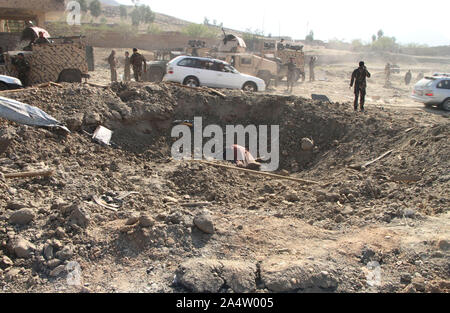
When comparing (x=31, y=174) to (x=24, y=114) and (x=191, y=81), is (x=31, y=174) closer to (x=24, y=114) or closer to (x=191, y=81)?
(x=24, y=114)

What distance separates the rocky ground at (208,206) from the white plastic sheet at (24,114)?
248 mm

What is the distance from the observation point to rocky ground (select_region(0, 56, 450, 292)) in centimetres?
456

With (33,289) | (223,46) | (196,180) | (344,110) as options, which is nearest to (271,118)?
(344,110)

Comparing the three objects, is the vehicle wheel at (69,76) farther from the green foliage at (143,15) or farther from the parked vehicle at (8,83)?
the green foliage at (143,15)

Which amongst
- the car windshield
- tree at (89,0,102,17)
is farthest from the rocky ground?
tree at (89,0,102,17)

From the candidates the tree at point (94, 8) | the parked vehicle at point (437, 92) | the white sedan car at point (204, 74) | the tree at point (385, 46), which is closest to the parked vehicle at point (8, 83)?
the white sedan car at point (204, 74)

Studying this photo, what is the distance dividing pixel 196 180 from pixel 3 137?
3.45 m

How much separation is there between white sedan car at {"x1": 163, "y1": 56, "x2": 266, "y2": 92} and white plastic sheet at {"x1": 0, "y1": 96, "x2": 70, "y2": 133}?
6.84m

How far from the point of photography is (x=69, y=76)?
1232 centimetres

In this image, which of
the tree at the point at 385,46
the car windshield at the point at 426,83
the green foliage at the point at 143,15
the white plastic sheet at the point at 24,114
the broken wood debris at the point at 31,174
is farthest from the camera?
the green foliage at the point at 143,15

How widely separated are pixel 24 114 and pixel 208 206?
4028mm

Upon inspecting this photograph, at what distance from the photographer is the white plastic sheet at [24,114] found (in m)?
7.61
